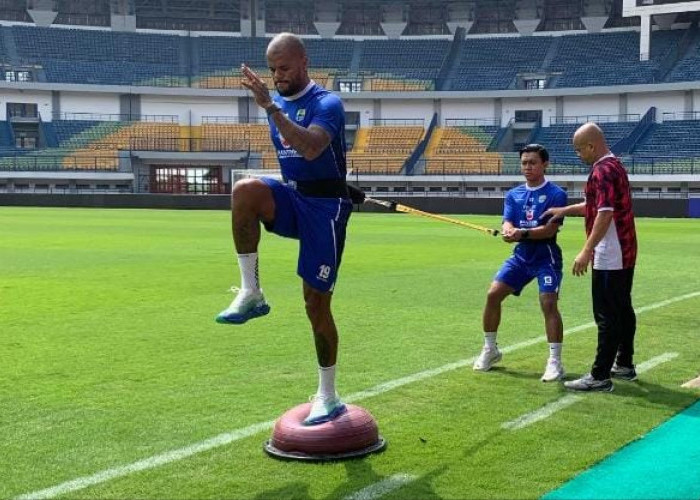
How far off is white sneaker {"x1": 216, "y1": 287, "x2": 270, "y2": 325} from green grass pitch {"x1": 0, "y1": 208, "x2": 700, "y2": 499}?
0.76 metres

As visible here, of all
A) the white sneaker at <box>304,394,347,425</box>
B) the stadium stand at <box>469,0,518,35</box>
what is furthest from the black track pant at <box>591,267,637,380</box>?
the stadium stand at <box>469,0,518,35</box>

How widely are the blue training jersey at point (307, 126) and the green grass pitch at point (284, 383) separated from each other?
5.35 feet

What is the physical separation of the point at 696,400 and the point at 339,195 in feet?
10.5

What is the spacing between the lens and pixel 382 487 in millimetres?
4207

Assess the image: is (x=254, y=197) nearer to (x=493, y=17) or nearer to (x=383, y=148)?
(x=383, y=148)

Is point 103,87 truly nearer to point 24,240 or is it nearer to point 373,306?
point 24,240

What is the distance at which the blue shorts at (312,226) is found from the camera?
477 cm

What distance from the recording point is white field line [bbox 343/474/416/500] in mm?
4047

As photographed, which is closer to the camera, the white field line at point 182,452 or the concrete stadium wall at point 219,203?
the white field line at point 182,452

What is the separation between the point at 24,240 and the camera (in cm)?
2275

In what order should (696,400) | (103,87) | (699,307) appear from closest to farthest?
1. (696,400)
2. (699,307)
3. (103,87)

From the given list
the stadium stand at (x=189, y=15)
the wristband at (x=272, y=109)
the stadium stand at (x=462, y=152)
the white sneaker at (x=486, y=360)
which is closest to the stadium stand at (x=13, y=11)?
the stadium stand at (x=189, y=15)

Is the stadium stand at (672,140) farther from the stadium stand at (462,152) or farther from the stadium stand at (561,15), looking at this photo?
the stadium stand at (561,15)

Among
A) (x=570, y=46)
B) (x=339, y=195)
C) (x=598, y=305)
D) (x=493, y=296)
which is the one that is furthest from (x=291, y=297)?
(x=570, y=46)
